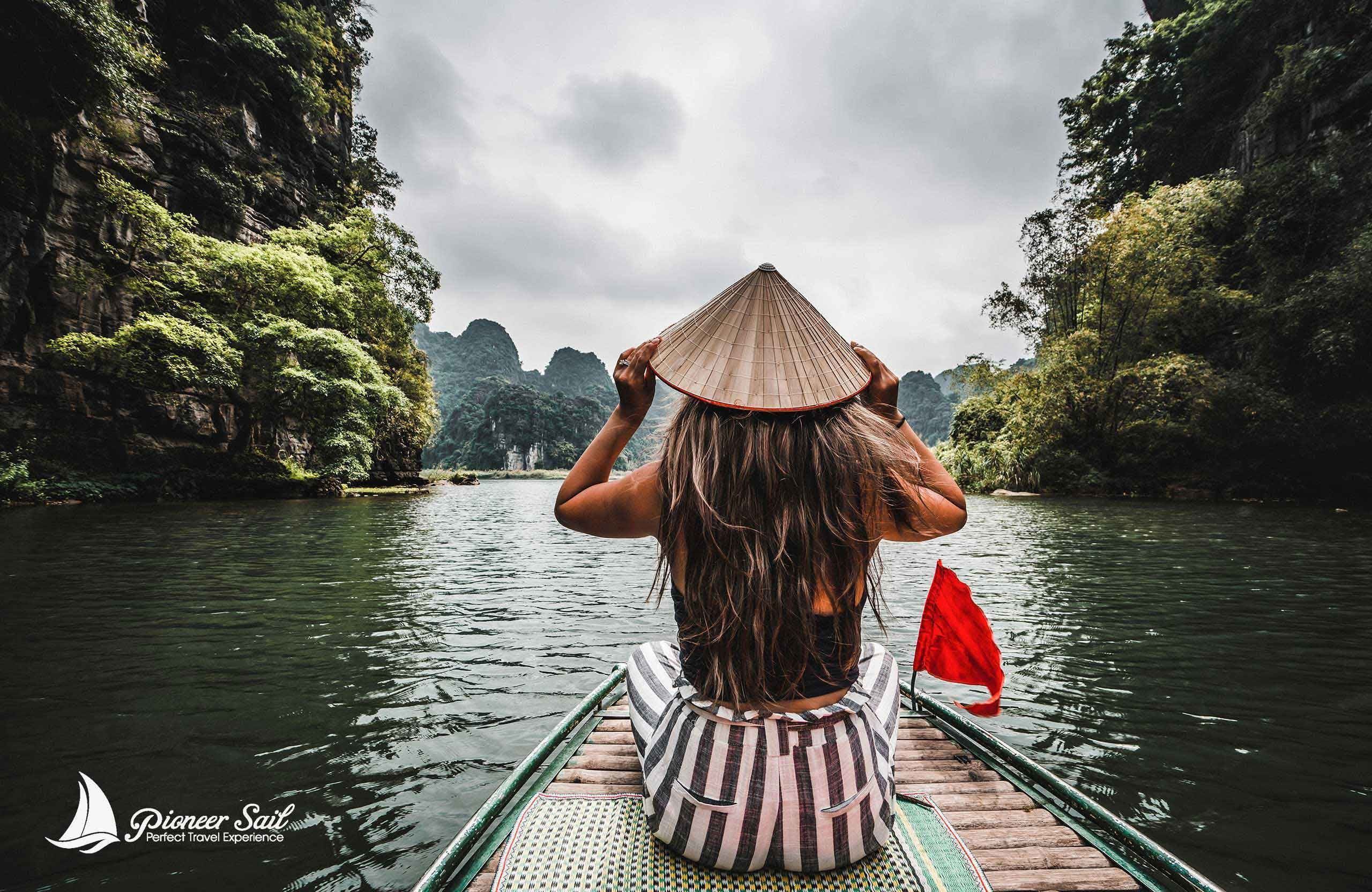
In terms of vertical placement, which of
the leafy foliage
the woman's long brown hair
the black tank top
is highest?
the leafy foliage

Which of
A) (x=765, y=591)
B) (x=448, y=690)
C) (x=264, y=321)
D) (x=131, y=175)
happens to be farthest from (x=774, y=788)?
(x=131, y=175)

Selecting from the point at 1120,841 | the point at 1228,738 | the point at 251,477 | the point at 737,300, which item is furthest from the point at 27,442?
the point at 1228,738

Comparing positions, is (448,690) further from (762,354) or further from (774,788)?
(762,354)

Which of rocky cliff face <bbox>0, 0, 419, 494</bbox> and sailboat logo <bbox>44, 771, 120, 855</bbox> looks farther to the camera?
rocky cliff face <bbox>0, 0, 419, 494</bbox>

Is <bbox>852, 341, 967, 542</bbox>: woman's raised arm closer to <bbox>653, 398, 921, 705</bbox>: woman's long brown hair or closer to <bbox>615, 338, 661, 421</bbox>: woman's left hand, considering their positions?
<bbox>653, 398, 921, 705</bbox>: woman's long brown hair

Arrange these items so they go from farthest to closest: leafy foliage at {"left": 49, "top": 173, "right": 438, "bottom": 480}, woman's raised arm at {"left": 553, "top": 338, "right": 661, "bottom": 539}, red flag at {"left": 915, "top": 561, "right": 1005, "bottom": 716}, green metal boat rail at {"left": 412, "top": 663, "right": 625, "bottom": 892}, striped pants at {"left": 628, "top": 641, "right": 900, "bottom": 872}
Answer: leafy foliage at {"left": 49, "top": 173, "right": 438, "bottom": 480}
red flag at {"left": 915, "top": 561, "right": 1005, "bottom": 716}
green metal boat rail at {"left": 412, "top": 663, "right": 625, "bottom": 892}
woman's raised arm at {"left": 553, "top": 338, "right": 661, "bottom": 539}
striped pants at {"left": 628, "top": 641, "right": 900, "bottom": 872}

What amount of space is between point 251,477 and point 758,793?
24.2 m

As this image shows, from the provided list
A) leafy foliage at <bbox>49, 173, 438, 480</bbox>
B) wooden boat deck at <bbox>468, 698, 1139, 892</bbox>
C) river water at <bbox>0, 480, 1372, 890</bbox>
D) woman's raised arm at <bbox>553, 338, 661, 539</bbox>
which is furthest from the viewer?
leafy foliage at <bbox>49, 173, 438, 480</bbox>

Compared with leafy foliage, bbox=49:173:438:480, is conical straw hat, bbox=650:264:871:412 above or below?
below

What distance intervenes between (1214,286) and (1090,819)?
2801cm

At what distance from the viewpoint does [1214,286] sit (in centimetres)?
2061

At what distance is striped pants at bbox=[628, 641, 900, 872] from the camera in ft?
4.18

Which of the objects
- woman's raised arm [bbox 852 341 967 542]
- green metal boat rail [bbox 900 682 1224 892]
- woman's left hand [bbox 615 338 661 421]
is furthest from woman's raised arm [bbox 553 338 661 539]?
green metal boat rail [bbox 900 682 1224 892]

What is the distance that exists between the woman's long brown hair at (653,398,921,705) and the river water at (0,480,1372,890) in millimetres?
2083
